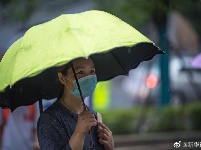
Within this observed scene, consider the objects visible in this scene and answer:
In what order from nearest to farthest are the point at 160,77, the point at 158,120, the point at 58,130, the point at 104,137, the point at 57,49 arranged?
the point at 57,49 < the point at 58,130 < the point at 104,137 < the point at 160,77 < the point at 158,120

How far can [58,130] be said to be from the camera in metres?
3.00

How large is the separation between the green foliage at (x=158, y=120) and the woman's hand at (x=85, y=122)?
645cm

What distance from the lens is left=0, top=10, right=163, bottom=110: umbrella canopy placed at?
9.37 ft

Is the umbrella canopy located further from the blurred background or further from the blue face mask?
the blurred background

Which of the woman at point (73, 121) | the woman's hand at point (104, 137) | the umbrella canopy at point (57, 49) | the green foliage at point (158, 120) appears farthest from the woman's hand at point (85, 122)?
the green foliage at point (158, 120)

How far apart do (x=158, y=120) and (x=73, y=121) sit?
6.80m

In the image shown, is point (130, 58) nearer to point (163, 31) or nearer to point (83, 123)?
point (83, 123)

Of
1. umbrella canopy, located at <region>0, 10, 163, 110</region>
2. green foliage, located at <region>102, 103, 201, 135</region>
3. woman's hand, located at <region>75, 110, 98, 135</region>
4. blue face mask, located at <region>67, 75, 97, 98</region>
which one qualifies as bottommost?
green foliage, located at <region>102, 103, 201, 135</region>

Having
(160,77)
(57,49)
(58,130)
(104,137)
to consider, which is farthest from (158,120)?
(57,49)

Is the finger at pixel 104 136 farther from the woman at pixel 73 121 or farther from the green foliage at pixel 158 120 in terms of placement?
the green foliage at pixel 158 120

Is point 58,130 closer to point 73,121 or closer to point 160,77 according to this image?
point 73,121

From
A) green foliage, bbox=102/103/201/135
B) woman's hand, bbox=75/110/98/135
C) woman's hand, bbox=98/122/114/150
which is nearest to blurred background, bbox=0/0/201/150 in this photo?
green foliage, bbox=102/103/201/135

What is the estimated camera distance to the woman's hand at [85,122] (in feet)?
9.62

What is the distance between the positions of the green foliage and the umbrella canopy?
606 cm
